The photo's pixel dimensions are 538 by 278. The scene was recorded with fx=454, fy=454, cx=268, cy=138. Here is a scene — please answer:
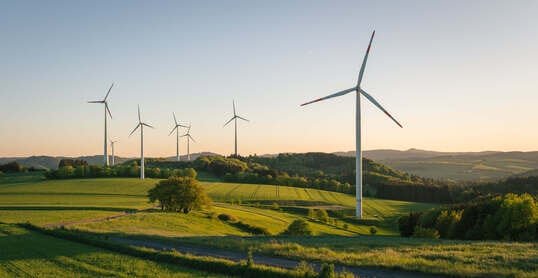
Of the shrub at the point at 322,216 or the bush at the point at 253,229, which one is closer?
the bush at the point at 253,229

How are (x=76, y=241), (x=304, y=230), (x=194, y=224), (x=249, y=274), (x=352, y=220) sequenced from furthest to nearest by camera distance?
(x=352, y=220), (x=304, y=230), (x=194, y=224), (x=76, y=241), (x=249, y=274)

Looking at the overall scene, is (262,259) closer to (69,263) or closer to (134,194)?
(69,263)

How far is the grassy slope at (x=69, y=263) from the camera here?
27188mm

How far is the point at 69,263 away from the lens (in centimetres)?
3039

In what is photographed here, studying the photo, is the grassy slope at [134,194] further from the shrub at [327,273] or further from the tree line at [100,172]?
the shrub at [327,273]

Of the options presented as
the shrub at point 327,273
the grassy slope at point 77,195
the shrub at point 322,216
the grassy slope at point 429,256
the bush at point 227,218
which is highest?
the shrub at point 327,273

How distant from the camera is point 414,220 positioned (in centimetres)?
7738

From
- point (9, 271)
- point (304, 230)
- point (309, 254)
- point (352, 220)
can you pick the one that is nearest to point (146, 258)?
point (9, 271)

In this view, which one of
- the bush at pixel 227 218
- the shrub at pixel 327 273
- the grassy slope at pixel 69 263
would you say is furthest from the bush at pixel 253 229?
the shrub at pixel 327 273

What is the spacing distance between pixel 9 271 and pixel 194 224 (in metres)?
36.5

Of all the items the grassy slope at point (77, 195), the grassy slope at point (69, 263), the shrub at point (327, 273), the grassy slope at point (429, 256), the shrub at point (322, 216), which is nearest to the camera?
the shrub at point (327, 273)

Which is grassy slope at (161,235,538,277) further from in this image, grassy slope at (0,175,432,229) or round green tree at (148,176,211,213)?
grassy slope at (0,175,432,229)

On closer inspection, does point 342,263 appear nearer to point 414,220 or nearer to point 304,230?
point 304,230

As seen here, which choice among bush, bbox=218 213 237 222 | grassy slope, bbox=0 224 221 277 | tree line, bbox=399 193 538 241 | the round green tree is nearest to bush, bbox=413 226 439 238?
tree line, bbox=399 193 538 241
